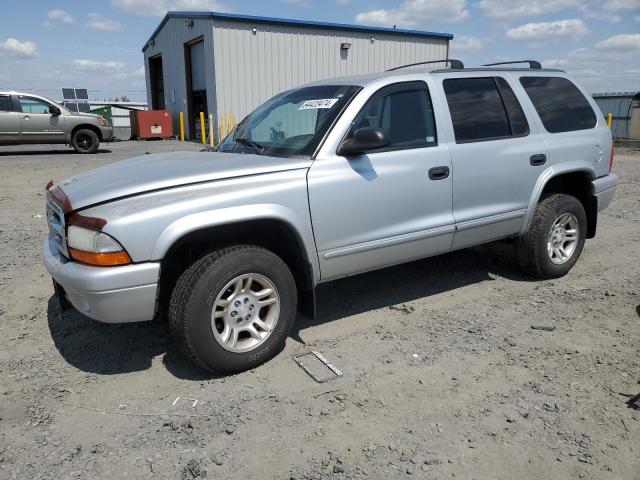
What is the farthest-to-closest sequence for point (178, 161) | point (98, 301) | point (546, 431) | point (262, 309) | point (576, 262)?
point (576, 262) → point (178, 161) → point (262, 309) → point (98, 301) → point (546, 431)

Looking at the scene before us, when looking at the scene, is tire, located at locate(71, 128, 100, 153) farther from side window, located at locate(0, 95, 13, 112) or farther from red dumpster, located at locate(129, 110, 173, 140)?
red dumpster, located at locate(129, 110, 173, 140)

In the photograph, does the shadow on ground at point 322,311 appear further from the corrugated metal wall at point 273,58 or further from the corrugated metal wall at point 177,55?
the corrugated metal wall at point 177,55

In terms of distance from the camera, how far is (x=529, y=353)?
3660 mm

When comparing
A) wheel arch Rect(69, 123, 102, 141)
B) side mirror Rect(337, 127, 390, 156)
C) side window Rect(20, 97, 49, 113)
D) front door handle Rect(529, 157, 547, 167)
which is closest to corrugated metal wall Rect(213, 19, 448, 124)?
wheel arch Rect(69, 123, 102, 141)

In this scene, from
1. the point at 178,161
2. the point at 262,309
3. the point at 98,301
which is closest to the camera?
the point at 98,301

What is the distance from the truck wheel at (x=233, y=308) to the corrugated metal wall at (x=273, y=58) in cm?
1779

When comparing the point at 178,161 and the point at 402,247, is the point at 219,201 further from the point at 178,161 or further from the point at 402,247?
the point at 402,247

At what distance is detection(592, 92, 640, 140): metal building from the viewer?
24.2 meters

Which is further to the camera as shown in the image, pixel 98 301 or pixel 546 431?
pixel 98 301

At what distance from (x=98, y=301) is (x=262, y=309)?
3.31 ft

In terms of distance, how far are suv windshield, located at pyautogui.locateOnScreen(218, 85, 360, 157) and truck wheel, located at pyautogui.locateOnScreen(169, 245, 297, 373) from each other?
2.85 feet

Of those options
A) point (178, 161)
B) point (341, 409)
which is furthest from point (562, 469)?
point (178, 161)

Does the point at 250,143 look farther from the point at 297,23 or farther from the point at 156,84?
the point at 156,84

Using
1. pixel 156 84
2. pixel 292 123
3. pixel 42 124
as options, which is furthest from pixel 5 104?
pixel 156 84
